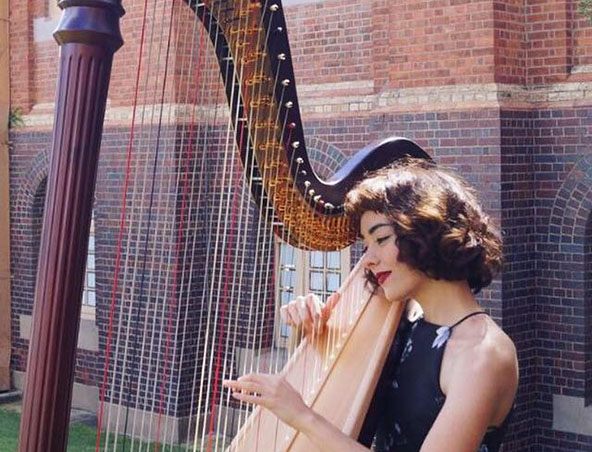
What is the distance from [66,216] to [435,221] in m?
1.03

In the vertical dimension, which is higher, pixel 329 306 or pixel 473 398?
pixel 329 306

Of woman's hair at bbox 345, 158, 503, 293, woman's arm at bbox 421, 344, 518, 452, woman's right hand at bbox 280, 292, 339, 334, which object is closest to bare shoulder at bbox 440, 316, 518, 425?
woman's arm at bbox 421, 344, 518, 452

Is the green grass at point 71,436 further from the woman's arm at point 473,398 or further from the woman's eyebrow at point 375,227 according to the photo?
the woman's arm at point 473,398

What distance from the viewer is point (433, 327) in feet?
9.58

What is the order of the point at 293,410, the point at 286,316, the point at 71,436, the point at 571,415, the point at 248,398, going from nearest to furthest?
the point at 248,398
the point at 293,410
the point at 286,316
the point at 571,415
the point at 71,436

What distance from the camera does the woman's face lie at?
2807mm

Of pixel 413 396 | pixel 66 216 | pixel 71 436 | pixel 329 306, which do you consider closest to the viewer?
pixel 66 216

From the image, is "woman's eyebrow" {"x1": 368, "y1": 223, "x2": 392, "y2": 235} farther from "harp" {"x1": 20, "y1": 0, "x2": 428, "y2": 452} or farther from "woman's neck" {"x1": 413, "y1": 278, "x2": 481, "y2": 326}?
"harp" {"x1": 20, "y1": 0, "x2": 428, "y2": 452}

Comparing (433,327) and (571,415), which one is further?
(571,415)

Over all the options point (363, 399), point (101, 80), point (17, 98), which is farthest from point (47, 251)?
point (17, 98)

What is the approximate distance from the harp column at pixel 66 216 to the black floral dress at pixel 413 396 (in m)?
1.03

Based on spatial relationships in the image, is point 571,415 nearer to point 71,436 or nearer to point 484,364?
point 71,436

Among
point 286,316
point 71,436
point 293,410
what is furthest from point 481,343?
Result: point 71,436

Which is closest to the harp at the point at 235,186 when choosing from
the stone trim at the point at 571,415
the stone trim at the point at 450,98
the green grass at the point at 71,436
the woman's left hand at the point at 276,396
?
the woman's left hand at the point at 276,396
